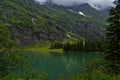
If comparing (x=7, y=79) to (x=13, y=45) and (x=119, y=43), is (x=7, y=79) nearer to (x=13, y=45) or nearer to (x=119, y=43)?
(x=13, y=45)

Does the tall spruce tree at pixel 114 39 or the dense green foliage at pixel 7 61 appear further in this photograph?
the tall spruce tree at pixel 114 39

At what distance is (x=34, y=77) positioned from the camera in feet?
77.7

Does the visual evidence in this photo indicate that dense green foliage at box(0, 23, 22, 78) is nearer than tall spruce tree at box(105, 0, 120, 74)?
Yes

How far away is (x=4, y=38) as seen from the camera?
30.7 metres

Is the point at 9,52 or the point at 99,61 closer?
the point at 9,52

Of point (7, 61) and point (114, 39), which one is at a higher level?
point (114, 39)

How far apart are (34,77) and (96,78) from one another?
5695 millimetres

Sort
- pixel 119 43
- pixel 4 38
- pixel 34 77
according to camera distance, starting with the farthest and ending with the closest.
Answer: pixel 119 43 < pixel 4 38 < pixel 34 77

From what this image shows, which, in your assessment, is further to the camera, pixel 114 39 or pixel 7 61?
pixel 114 39

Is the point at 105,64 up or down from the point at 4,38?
down

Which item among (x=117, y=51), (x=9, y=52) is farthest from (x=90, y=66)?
(x=9, y=52)

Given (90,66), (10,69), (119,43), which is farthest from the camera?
(119,43)

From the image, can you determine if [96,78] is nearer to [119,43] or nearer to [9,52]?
[9,52]

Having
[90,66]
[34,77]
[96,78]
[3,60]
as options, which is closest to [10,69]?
[3,60]
